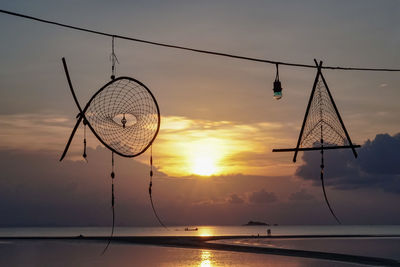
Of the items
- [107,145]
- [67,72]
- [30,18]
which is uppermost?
[30,18]

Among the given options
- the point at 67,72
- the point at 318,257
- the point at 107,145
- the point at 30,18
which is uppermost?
the point at 30,18

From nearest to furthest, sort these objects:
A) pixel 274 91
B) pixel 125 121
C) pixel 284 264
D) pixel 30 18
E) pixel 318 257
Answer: pixel 30 18 < pixel 125 121 < pixel 274 91 < pixel 284 264 < pixel 318 257

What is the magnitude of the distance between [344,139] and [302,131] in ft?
8.38

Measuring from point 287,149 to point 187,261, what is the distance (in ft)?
196

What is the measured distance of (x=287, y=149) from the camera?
18594 millimetres

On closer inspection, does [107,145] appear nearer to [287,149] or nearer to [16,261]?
[287,149]

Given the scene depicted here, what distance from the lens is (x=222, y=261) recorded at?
74.2 meters

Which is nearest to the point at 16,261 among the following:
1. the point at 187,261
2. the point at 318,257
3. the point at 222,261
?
the point at 187,261

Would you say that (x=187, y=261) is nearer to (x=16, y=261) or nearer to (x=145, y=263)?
(x=145, y=263)

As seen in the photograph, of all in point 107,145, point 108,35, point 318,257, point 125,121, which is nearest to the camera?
point 107,145

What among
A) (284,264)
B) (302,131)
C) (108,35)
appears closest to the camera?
(108,35)

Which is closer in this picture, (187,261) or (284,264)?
(284,264)

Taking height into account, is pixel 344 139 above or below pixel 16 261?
above

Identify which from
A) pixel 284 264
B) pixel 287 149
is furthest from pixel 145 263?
pixel 287 149
